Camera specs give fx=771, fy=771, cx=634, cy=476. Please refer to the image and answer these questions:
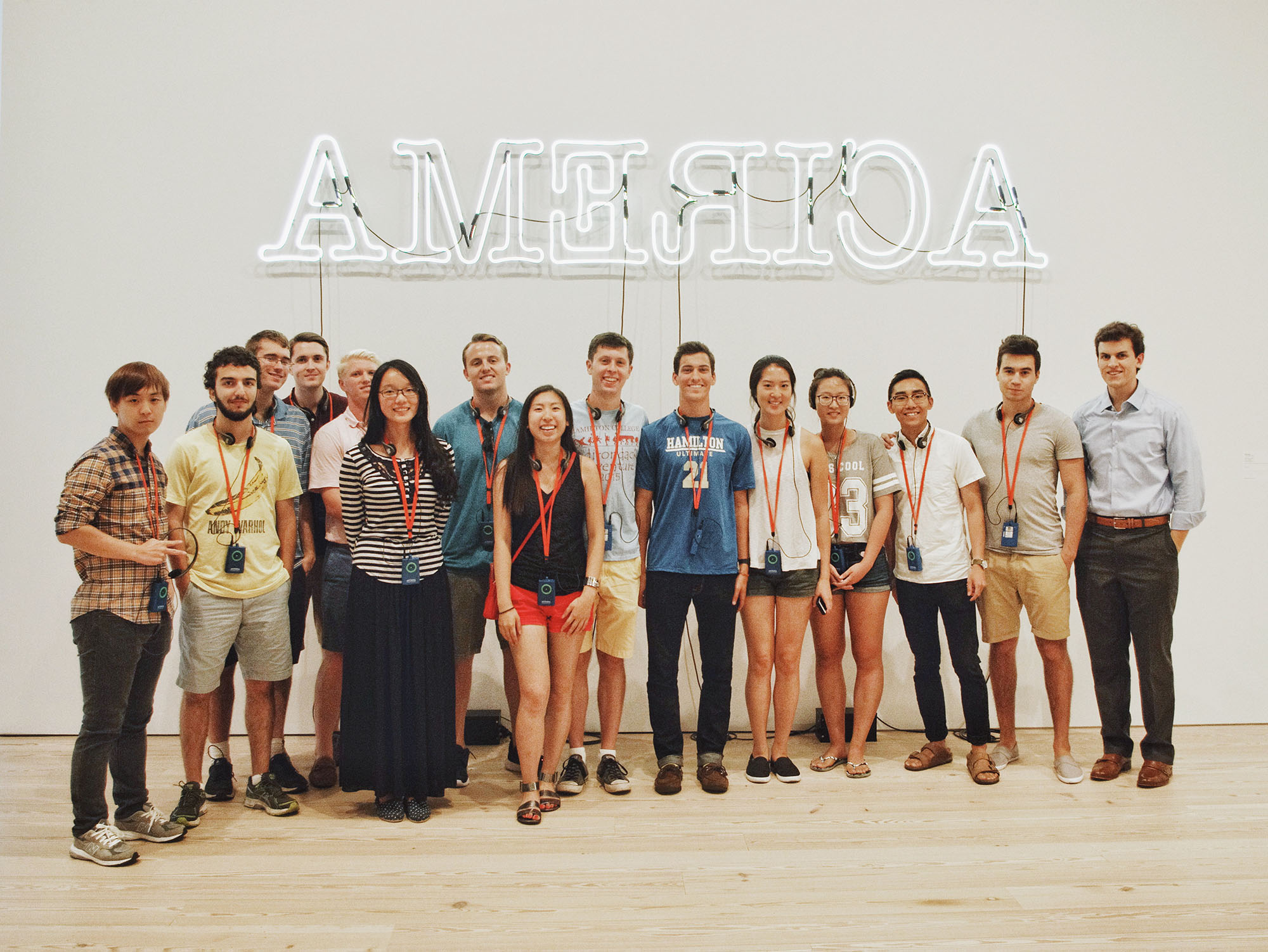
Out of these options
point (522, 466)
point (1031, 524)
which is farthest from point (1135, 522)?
point (522, 466)

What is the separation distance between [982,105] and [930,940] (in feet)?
13.2

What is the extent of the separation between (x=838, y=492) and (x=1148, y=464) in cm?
133

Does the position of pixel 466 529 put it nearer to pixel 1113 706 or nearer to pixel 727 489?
pixel 727 489

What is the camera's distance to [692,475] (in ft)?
10.4

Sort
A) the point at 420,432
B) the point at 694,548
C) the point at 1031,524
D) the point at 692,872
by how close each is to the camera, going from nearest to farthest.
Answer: the point at 692,872 < the point at 420,432 < the point at 694,548 < the point at 1031,524

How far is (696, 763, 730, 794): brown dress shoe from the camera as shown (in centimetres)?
315

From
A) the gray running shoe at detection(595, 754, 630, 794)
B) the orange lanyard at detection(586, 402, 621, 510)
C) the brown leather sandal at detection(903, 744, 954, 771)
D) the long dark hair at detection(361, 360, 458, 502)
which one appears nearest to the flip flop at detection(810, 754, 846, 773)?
the brown leather sandal at detection(903, 744, 954, 771)

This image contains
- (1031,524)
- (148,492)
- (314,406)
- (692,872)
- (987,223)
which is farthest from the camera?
(987,223)

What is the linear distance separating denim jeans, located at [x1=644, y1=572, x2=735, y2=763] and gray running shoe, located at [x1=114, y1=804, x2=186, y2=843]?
70.5 inches

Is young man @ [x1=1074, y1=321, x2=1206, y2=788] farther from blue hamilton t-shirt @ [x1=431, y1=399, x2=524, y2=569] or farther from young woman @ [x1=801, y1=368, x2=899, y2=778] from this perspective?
blue hamilton t-shirt @ [x1=431, y1=399, x2=524, y2=569]

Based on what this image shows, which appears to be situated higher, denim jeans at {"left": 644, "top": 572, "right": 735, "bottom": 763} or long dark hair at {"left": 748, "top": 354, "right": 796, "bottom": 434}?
long dark hair at {"left": 748, "top": 354, "right": 796, "bottom": 434}

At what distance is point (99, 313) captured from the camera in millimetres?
4023

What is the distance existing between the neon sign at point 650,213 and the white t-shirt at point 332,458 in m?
1.26

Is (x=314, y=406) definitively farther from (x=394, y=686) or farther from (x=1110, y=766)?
(x=1110, y=766)
